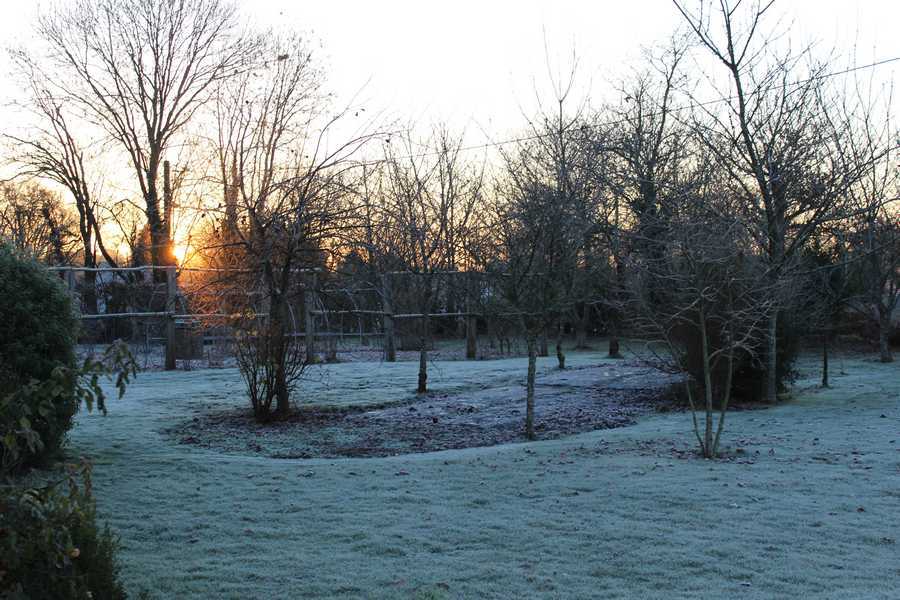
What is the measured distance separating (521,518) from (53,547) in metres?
3.26

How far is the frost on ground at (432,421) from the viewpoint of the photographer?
30.2 feet

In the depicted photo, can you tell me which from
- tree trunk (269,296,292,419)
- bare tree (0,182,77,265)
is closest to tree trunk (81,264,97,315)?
bare tree (0,182,77,265)

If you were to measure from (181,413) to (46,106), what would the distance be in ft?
66.2

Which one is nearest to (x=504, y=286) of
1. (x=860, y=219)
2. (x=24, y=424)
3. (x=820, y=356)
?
(x=24, y=424)

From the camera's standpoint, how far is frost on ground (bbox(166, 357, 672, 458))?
920cm

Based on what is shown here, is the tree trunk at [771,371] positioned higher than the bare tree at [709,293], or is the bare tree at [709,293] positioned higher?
the bare tree at [709,293]

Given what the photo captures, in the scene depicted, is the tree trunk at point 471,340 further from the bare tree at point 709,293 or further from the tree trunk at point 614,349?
the bare tree at point 709,293

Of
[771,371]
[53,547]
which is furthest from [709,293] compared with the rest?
[53,547]

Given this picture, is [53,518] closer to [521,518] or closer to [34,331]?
[521,518]

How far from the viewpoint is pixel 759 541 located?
4.97m

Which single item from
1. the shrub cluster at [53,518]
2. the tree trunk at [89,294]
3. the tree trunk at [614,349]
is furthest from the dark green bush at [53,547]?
the tree trunk at [614,349]

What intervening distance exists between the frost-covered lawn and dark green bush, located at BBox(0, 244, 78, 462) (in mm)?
629

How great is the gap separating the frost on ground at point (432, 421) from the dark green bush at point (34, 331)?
2188 mm

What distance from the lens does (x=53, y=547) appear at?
117 inches
